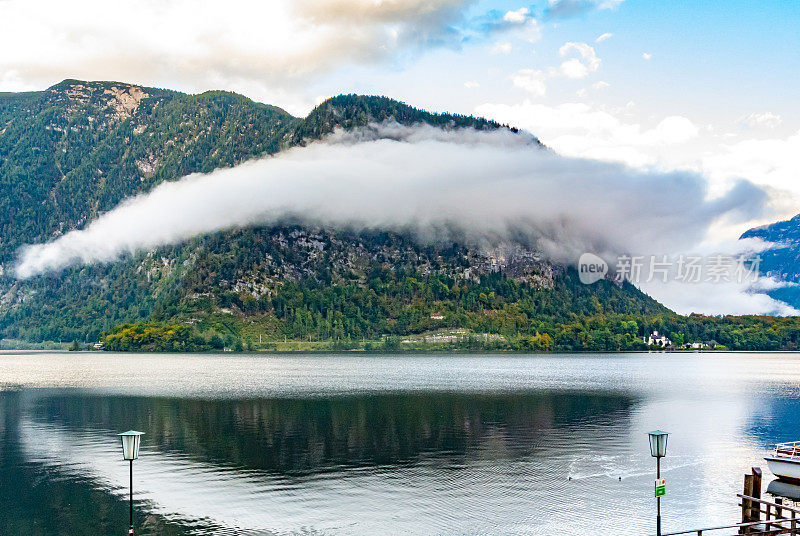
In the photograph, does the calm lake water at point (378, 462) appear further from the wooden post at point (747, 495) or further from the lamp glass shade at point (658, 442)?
the lamp glass shade at point (658, 442)

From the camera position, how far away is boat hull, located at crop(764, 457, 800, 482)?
44.6 m

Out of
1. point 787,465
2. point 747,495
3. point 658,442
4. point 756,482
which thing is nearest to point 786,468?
point 787,465

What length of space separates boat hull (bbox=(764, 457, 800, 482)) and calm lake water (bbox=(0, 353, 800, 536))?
631cm

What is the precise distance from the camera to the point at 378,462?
69.1 m

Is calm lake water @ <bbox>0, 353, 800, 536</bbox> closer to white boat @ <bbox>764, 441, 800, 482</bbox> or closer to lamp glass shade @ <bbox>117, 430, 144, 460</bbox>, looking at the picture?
white boat @ <bbox>764, 441, 800, 482</bbox>

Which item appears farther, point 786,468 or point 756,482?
point 786,468

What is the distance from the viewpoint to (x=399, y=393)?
5531 inches

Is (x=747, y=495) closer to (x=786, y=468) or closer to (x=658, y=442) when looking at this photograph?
(x=786, y=468)

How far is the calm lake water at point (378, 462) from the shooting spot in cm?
5019

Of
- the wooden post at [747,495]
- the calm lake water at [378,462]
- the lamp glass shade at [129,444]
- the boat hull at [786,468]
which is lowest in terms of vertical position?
the calm lake water at [378,462]

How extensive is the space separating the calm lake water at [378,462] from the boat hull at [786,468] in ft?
20.7

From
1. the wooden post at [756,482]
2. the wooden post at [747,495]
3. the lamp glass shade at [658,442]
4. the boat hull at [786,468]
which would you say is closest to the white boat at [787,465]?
the boat hull at [786,468]

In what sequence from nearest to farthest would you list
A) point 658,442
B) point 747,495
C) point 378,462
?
point 658,442 → point 747,495 → point 378,462

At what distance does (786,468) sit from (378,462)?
35221mm
